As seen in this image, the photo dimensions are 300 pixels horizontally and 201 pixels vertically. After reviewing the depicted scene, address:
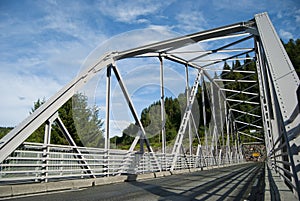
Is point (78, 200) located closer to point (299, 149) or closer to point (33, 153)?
point (33, 153)

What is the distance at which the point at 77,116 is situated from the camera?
26.8m

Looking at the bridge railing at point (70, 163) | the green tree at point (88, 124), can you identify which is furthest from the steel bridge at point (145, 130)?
the green tree at point (88, 124)

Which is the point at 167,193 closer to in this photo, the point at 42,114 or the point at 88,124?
the point at 42,114

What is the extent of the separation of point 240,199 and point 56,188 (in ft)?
15.8

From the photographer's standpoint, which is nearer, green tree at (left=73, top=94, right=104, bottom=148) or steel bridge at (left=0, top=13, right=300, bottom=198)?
steel bridge at (left=0, top=13, right=300, bottom=198)

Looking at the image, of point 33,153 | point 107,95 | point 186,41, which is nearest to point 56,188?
point 33,153

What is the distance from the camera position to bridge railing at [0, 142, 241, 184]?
662cm

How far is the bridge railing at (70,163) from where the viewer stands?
6625mm

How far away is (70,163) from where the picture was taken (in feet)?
29.6

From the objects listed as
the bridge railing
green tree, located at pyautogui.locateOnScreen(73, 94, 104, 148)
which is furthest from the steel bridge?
green tree, located at pyautogui.locateOnScreen(73, 94, 104, 148)

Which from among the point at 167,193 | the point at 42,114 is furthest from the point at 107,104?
the point at 167,193

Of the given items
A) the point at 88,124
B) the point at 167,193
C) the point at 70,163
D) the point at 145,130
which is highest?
the point at 88,124

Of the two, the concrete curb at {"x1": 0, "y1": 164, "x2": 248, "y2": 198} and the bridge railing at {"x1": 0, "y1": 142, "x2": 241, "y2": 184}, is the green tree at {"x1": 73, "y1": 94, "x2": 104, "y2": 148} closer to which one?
the bridge railing at {"x1": 0, "y1": 142, "x2": 241, "y2": 184}

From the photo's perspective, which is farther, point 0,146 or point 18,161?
point 18,161
